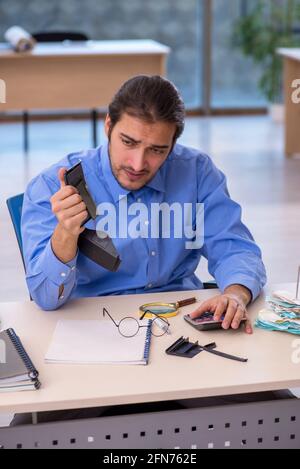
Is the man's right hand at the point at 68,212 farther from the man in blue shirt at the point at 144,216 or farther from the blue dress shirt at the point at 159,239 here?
the blue dress shirt at the point at 159,239

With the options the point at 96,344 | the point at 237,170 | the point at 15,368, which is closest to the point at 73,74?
the point at 237,170

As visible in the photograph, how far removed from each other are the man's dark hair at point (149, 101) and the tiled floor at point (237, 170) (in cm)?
208

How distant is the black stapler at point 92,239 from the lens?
2.15 m

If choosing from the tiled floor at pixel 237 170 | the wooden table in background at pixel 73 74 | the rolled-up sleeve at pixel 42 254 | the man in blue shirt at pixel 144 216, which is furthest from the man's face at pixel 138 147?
the wooden table in background at pixel 73 74

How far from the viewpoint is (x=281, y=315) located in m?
2.20

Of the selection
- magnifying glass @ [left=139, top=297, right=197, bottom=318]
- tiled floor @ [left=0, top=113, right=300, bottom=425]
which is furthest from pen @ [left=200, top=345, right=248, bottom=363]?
tiled floor @ [left=0, top=113, right=300, bottom=425]

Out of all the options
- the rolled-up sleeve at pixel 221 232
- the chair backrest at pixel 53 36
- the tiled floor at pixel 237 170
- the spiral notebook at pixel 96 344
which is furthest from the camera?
the chair backrest at pixel 53 36

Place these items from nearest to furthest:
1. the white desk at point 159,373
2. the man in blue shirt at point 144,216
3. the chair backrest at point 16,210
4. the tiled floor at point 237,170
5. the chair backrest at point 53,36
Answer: the white desk at point 159,373, the man in blue shirt at point 144,216, the chair backrest at point 16,210, the tiled floor at point 237,170, the chair backrest at point 53,36

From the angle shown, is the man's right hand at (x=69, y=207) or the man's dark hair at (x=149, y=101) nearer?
the man's right hand at (x=69, y=207)

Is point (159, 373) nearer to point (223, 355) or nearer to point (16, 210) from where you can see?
point (223, 355)

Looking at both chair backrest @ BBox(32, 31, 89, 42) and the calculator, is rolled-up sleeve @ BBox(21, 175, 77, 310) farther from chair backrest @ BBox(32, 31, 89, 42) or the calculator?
chair backrest @ BBox(32, 31, 89, 42)

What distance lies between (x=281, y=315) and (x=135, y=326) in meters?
0.38

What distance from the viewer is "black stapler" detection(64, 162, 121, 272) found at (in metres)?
2.15

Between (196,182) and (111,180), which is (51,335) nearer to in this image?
(111,180)
